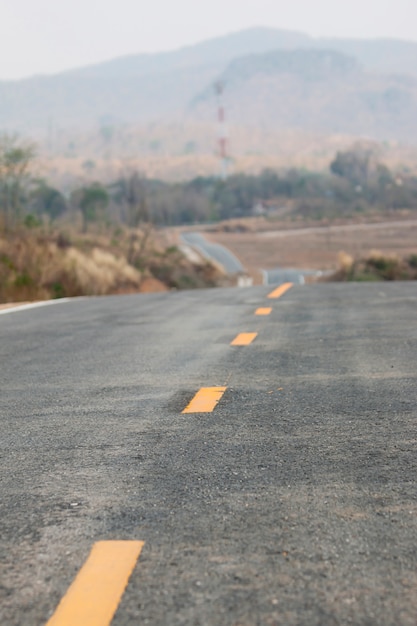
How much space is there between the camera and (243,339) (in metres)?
9.69

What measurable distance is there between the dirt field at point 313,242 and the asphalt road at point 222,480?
61.8m

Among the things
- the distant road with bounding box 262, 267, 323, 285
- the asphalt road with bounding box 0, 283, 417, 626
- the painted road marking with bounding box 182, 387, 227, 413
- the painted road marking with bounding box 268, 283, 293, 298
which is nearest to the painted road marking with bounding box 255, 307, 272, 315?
the painted road marking with bounding box 268, 283, 293, 298

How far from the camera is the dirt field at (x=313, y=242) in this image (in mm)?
82319

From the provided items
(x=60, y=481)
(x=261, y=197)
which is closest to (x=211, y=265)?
(x=60, y=481)

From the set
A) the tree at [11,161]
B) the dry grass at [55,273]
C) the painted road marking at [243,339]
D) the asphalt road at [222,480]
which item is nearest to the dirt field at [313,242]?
the tree at [11,161]

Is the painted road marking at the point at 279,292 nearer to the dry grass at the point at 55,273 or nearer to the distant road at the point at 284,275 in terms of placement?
the dry grass at the point at 55,273

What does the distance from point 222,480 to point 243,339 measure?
5332mm

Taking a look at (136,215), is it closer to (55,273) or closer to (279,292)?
(55,273)

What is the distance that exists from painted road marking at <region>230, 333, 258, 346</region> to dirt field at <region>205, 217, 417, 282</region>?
195 feet

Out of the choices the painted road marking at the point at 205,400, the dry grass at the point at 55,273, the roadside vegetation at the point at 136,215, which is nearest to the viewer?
the painted road marking at the point at 205,400

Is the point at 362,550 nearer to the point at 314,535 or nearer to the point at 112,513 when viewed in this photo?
the point at 314,535

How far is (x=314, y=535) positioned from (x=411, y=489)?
2.45ft

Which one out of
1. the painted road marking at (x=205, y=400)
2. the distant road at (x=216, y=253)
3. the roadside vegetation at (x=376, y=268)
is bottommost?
the distant road at (x=216, y=253)

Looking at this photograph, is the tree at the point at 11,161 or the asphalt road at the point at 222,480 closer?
the asphalt road at the point at 222,480
